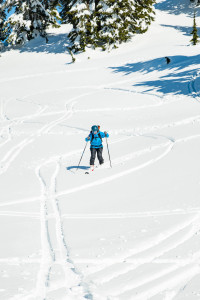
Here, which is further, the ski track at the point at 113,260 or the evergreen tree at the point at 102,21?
the evergreen tree at the point at 102,21

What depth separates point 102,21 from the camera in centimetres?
3192

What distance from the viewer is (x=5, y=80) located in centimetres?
2761

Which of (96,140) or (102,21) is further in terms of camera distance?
(102,21)

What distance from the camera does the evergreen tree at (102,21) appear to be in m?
31.5

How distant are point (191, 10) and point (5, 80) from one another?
32302mm

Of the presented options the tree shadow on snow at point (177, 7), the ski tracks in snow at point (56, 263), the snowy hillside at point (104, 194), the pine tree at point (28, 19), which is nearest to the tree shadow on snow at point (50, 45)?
the pine tree at point (28, 19)

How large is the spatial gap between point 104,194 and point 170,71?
19.5 m

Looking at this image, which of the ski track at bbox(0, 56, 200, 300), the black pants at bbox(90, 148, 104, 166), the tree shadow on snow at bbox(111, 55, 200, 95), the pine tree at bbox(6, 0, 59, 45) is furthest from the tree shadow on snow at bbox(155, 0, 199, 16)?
the ski track at bbox(0, 56, 200, 300)

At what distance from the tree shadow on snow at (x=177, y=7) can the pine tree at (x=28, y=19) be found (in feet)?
68.0

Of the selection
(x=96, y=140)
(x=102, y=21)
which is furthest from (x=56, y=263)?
(x=102, y=21)

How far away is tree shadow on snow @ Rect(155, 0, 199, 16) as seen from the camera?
155ft

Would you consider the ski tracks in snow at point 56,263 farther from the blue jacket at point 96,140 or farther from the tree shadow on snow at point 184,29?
the tree shadow on snow at point 184,29

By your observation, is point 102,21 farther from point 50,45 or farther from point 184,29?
point 184,29

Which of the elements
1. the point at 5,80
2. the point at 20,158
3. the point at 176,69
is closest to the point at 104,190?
the point at 20,158
